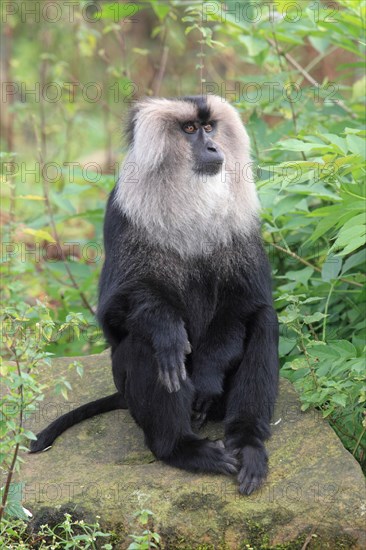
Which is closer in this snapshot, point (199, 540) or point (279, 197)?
point (199, 540)

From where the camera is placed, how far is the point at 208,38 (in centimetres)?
551

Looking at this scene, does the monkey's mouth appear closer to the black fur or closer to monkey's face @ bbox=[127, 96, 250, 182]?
monkey's face @ bbox=[127, 96, 250, 182]

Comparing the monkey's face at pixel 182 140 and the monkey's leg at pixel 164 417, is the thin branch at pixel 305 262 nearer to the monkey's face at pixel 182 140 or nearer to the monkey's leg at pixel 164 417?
the monkey's face at pixel 182 140

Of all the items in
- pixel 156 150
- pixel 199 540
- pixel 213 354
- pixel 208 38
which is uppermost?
pixel 208 38

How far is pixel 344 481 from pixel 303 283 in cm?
173

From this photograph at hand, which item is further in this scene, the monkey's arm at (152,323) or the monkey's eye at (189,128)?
the monkey's eye at (189,128)

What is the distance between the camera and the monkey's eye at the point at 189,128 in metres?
4.76

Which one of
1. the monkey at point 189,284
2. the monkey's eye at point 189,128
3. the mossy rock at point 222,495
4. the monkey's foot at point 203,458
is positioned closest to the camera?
the mossy rock at point 222,495

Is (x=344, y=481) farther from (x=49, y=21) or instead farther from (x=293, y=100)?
(x=49, y=21)

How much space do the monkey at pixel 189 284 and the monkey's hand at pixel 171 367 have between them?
0.01m

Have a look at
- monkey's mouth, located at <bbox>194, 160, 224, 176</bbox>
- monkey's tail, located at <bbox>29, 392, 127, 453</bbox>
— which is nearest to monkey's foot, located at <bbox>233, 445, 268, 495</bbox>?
monkey's tail, located at <bbox>29, 392, 127, 453</bbox>

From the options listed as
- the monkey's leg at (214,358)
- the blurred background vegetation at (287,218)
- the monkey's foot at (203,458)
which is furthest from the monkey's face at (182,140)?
the monkey's foot at (203,458)

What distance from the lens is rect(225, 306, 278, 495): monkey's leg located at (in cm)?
435

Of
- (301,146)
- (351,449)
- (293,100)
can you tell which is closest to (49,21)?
(293,100)
